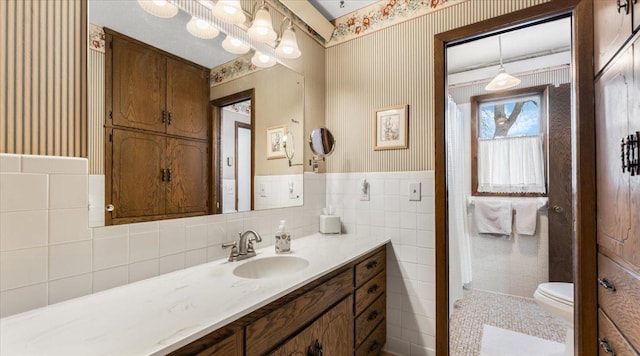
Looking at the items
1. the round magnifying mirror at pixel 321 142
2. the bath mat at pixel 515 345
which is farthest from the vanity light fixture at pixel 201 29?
the bath mat at pixel 515 345

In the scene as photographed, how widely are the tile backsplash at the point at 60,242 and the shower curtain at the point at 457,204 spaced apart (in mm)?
1659

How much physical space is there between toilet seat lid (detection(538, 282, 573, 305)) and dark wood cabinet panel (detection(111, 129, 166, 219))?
7.06 feet

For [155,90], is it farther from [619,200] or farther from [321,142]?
[619,200]

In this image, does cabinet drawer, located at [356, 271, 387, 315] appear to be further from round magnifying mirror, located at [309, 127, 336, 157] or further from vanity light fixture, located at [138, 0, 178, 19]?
vanity light fixture, located at [138, 0, 178, 19]

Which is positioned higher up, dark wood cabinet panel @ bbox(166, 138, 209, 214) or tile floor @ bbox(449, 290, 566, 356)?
dark wood cabinet panel @ bbox(166, 138, 209, 214)

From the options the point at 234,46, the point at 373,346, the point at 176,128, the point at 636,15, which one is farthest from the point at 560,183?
the point at 176,128

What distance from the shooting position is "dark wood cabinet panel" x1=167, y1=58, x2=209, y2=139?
1.17 m

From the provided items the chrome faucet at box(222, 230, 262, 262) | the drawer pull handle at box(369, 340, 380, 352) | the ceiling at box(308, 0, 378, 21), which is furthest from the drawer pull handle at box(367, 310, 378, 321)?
the ceiling at box(308, 0, 378, 21)

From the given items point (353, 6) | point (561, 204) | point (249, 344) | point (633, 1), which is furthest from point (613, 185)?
point (353, 6)

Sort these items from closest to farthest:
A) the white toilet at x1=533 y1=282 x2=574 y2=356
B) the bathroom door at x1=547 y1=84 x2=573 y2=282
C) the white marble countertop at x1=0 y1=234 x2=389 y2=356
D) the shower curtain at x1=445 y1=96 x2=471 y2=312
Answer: the white marble countertop at x1=0 y1=234 x2=389 y2=356 → the white toilet at x1=533 y1=282 x2=574 y2=356 → the bathroom door at x1=547 y1=84 x2=573 y2=282 → the shower curtain at x1=445 y1=96 x2=471 y2=312

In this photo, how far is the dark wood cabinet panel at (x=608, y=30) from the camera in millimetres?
929

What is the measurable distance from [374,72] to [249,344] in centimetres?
177

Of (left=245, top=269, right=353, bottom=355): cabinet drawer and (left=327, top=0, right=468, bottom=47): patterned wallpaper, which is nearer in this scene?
(left=245, top=269, right=353, bottom=355): cabinet drawer

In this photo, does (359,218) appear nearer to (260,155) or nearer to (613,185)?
(260,155)
